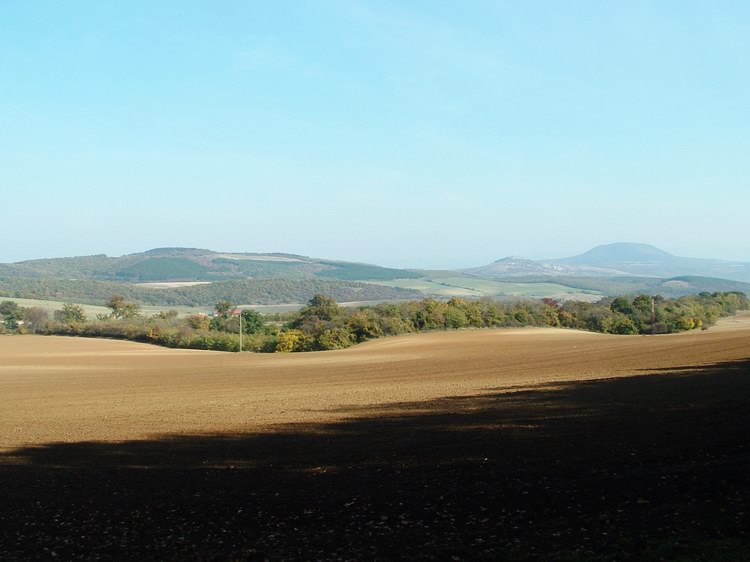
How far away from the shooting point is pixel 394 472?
588 inches

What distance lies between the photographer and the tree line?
86.1 metres

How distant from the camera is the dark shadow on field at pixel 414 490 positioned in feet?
33.3

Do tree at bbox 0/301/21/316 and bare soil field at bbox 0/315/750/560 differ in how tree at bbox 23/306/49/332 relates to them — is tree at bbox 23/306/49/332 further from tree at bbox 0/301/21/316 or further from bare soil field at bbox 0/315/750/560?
bare soil field at bbox 0/315/750/560

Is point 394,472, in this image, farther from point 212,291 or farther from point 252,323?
point 212,291

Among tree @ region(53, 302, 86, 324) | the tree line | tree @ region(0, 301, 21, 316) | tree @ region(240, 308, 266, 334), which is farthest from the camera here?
tree @ region(0, 301, 21, 316)

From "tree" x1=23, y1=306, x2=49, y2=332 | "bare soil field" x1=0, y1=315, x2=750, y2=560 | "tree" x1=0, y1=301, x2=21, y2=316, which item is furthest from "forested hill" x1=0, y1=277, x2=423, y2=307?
"bare soil field" x1=0, y1=315, x2=750, y2=560

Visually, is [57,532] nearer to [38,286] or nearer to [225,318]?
[225,318]

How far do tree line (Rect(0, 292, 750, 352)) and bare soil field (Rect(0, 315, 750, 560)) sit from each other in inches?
2049

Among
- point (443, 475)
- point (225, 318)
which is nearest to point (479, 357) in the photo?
point (443, 475)

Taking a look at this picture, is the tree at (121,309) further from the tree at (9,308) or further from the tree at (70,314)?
the tree at (9,308)

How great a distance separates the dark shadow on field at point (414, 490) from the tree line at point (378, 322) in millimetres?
62751

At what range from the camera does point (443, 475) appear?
14398 mm

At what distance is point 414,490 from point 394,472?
1.57 meters

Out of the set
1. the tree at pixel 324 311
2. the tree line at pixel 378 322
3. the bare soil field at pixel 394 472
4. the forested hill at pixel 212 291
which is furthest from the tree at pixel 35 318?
the bare soil field at pixel 394 472
